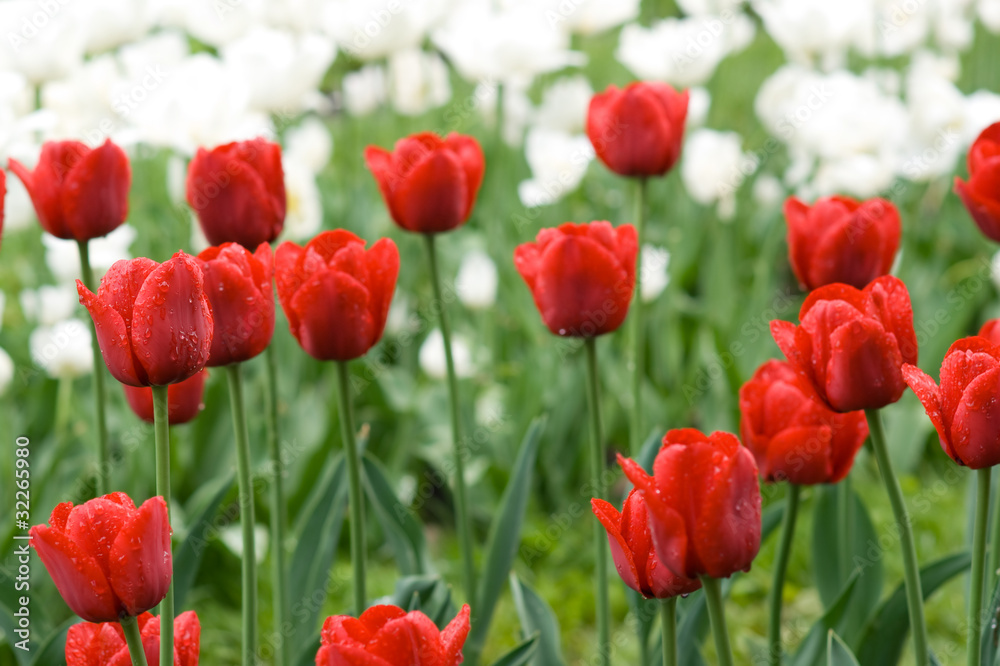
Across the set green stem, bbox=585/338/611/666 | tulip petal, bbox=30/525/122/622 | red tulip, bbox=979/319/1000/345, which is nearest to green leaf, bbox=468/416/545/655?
green stem, bbox=585/338/611/666

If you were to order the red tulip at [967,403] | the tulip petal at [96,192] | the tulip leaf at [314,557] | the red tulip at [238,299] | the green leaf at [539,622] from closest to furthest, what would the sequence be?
1. the red tulip at [967,403]
2. the red tulip at [238,299]
3. the tulip petal at [96,192]
4. the green leaf at [539,622]
5. the tulip leaf at [314,557]

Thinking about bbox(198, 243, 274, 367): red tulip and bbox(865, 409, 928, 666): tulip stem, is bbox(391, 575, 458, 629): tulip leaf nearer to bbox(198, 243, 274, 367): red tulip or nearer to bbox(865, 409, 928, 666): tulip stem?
bbox(198, 243, 274, 367): red tulip

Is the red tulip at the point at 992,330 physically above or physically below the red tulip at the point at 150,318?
below

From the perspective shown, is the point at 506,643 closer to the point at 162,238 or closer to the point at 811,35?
the point at 162,238

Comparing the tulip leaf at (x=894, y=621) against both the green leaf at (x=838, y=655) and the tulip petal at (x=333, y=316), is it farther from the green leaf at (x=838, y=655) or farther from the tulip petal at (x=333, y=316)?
the tulip petal at (x=333, y=316)

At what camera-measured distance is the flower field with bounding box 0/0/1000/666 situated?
831 mm

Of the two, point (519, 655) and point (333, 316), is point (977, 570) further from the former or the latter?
Result: point (333, 316)

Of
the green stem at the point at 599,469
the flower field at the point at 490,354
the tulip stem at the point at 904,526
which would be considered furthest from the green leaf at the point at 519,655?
the tulip stem at the point at 904,526

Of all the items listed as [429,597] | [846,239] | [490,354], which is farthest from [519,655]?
[490,354]

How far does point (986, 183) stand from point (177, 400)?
1007 mm

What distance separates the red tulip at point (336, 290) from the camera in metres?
1.04

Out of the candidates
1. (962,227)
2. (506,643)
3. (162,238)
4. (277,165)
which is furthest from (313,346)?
(962,227)

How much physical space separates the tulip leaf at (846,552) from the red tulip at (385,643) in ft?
2.92

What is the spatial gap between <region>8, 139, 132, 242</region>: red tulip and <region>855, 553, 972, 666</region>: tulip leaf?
1.05 meters
